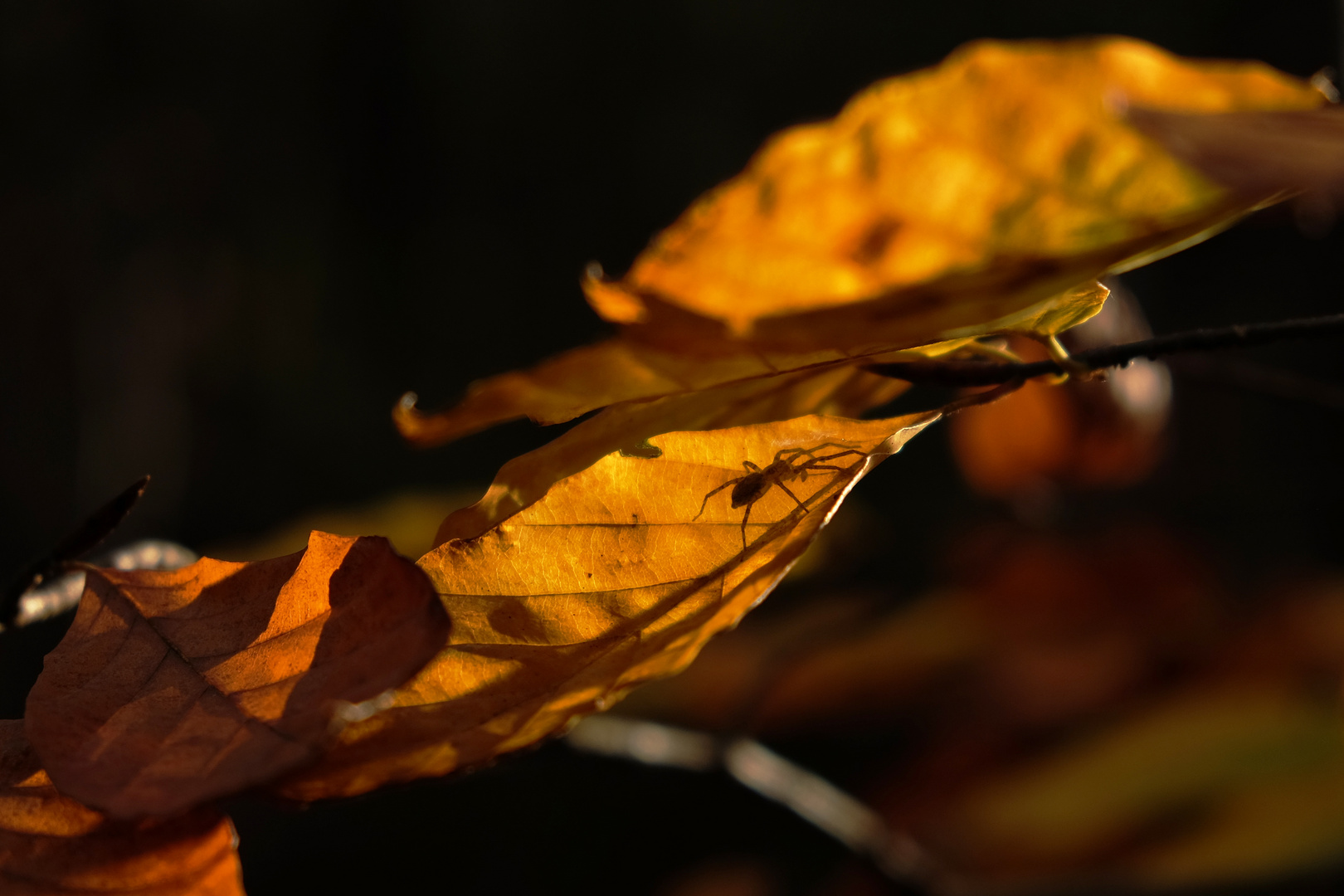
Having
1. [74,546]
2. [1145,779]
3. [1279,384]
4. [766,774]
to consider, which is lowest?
[1145,779]

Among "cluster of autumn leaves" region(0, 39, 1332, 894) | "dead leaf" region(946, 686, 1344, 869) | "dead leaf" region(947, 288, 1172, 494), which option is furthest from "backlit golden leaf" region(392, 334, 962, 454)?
"dead leaf" region(946, 686, 1344, 869)

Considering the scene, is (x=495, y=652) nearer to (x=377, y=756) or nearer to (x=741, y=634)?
(x=377, y=756)

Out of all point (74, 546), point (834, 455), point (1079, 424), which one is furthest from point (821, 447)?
point (1079, 424)

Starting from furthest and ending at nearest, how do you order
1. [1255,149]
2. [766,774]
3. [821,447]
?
[766,774], [821,447], [1255,149]

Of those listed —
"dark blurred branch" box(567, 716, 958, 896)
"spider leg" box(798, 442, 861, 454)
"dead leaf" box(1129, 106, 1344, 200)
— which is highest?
"dead leaf" box(1129, 106, 1344, 200)

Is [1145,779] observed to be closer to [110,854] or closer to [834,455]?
[834,455]

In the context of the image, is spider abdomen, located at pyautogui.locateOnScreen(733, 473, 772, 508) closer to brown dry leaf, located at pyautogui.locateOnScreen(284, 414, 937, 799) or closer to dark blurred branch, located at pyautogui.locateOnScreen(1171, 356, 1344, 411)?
brown dry leaf, located at pyautogui.locateOnScreen(284, 414, 937, 799)
